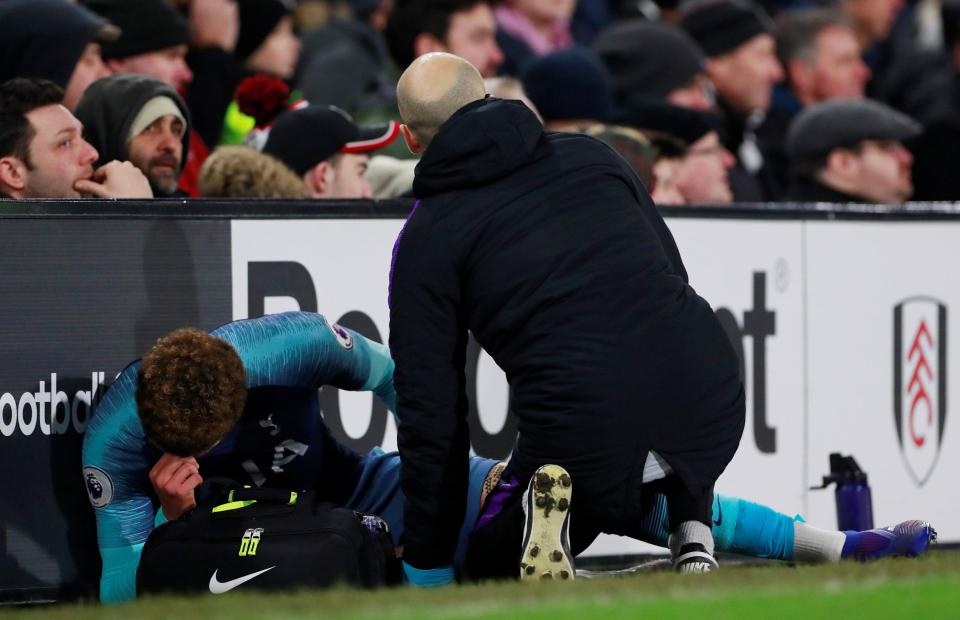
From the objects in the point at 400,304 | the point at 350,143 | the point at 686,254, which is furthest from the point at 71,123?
the point at 686,254

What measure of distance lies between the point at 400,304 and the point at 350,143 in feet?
7.62

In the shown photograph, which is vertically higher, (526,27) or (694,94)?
(526,27)

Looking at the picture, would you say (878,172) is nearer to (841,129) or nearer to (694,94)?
(841,129)

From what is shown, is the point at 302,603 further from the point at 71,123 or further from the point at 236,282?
the point at 71,123

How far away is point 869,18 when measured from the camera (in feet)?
41.5

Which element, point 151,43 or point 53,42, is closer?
point 53,42

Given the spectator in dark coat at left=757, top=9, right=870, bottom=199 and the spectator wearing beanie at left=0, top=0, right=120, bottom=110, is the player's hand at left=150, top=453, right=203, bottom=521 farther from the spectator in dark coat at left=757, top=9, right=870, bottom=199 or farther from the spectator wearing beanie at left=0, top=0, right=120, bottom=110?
the spectator in dark coat at left=757, top=9, right=870, bottom=199

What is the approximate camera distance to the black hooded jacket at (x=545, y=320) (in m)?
4.58

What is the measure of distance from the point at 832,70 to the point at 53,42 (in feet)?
18.0

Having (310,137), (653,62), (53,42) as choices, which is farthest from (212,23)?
(653,62)

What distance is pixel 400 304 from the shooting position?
4629 millimetres

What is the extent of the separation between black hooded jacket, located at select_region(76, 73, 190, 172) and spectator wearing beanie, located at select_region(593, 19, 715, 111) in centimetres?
326

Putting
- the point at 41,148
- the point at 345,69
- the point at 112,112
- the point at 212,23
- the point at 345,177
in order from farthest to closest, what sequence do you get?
the point at 345,69 < the point at 212,23 < the point at 345,177 < the point at 112,112 < the point at 41,148

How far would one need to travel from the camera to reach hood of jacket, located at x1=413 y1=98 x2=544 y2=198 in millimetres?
4582
